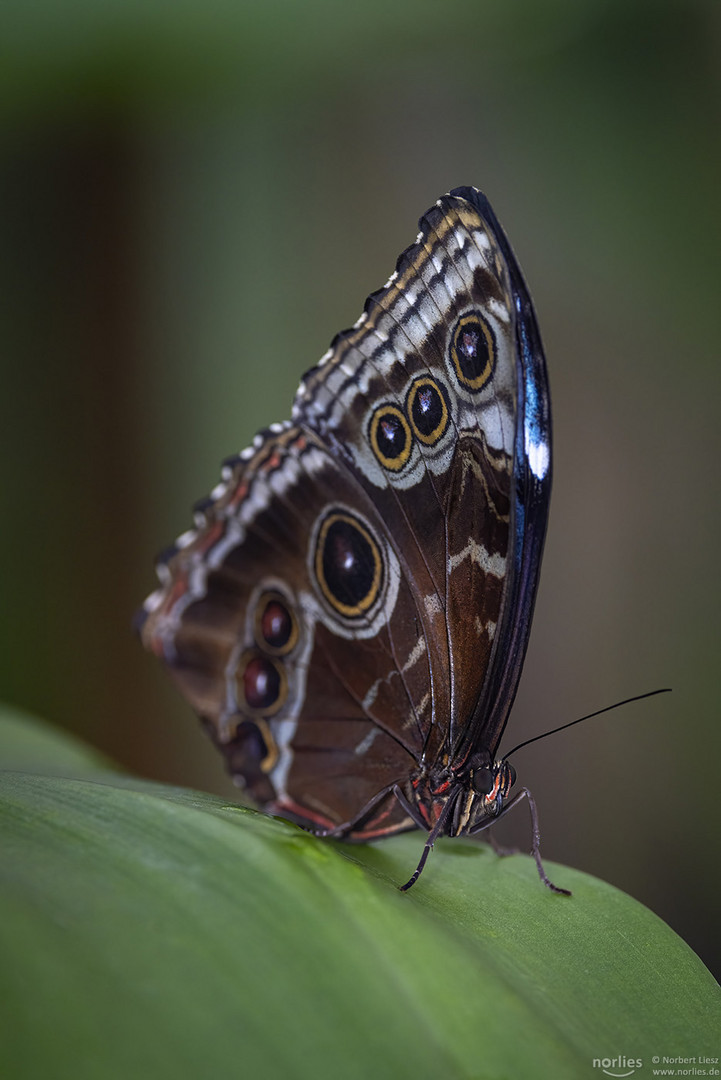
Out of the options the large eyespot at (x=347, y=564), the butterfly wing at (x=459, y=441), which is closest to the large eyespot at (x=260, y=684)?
the large eyespot at (x=347, y=564)

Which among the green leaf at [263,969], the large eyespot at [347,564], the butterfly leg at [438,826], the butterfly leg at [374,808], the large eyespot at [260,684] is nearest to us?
the green leaf at [263,969]

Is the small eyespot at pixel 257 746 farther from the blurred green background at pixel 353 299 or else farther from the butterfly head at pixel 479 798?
the blurred green background at pixel 353 299

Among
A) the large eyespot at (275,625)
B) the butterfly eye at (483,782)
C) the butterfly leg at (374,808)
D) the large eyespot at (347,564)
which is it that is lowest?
the butterfly leg at (374,808)

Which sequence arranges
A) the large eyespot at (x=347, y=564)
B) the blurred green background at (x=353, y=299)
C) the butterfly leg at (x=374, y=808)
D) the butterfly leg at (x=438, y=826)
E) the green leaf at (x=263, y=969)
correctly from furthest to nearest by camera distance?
the blurred green background at (x=353, y=299)
the large eyespot at (x=347, y=564)
the butterfly leg at (x=374, y=808)
the butterfly leg at (x=438, y=826)
the green leaf at (x=263, y=969)

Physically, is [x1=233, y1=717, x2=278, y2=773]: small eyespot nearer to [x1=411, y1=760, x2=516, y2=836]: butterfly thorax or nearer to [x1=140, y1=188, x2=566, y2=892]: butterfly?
[x1=140, y1=188, x2=566, y2=892]: butterfly

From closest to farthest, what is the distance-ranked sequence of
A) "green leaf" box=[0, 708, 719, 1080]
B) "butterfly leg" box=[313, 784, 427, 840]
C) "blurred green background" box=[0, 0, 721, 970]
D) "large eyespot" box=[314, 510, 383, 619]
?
"green leaf" box=[0, 708, 719, 1080] < "butterfly leg" box=[313, 784, 427, 840] < "large eyespot" box=[314, 510, 383, 619] < "blurred green background" box=[0, 0, 721, 970]

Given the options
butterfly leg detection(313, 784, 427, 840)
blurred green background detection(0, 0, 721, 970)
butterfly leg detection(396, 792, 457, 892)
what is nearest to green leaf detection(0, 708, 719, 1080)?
butterfly leg detection(396, 792, 457, 892)

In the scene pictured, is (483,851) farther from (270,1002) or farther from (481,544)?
(270,1002)
